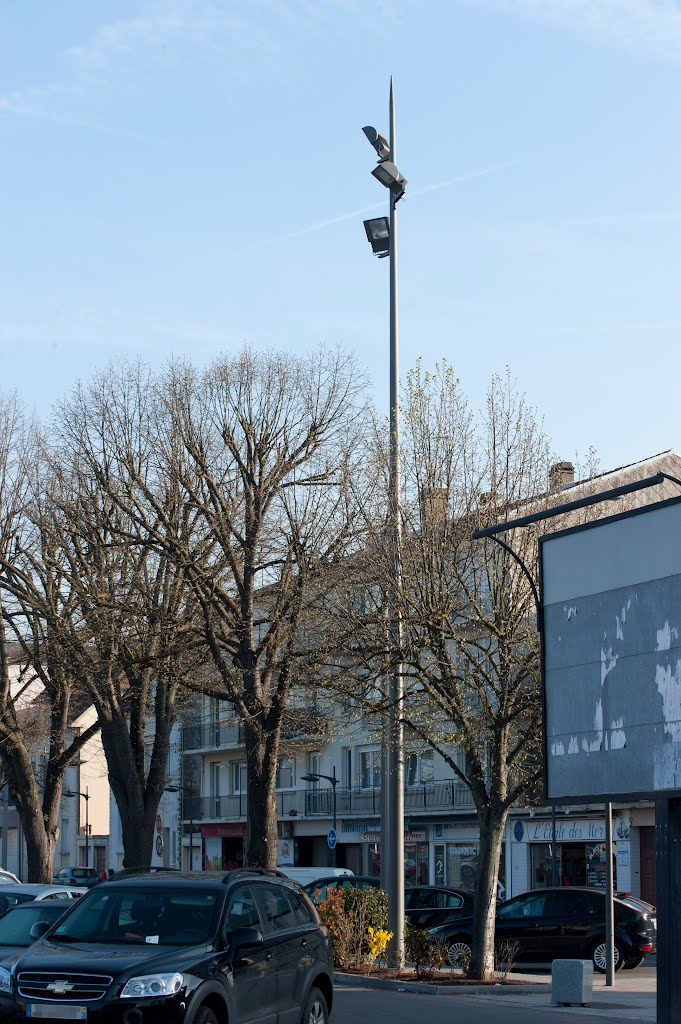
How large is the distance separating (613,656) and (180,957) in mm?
5573

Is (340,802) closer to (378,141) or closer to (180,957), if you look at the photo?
(378,141)

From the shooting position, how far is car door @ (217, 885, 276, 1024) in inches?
407

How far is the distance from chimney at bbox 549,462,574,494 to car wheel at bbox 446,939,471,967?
8.35 metres

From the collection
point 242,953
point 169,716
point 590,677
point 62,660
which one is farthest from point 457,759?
point 242,953

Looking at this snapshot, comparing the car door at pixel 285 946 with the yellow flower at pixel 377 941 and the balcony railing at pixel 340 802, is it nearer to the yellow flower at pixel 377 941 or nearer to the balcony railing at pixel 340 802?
the yellow flower at pixel 377 941

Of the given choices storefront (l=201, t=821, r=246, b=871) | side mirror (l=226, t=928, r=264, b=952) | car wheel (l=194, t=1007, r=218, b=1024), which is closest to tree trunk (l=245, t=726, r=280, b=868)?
side mirror (l=226, t=928, r=264, b=952)

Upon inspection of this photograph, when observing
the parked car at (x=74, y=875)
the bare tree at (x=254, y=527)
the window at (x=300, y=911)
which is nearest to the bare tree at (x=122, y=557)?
the bare tree at (x=254, y=527)

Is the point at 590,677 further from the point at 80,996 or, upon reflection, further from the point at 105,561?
the point at 105,561

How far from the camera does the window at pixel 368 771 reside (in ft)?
173

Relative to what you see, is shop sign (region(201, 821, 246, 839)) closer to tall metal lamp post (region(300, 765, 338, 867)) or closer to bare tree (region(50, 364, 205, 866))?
tall metal lamp post (region(300, 765, 338, 867))

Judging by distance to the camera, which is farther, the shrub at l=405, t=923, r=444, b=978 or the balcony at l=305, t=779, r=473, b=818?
the balcony at l=305, t=779, r=473, b=818

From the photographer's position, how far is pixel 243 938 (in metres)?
10.5

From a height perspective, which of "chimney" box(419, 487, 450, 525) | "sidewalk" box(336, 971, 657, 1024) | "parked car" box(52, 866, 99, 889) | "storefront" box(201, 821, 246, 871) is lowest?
"parked car" box(52, 866, 99, 889)

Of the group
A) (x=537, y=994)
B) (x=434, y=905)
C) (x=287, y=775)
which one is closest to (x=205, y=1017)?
(x=537, y=994)
